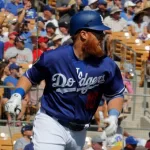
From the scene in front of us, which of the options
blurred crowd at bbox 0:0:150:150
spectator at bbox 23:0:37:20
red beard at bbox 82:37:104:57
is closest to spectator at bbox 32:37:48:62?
blurred crowd at bbox 0:0:150:150

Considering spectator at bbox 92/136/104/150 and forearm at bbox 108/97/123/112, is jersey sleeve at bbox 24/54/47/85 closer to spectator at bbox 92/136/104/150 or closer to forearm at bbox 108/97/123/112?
forearm at bbox 108/97/123/112

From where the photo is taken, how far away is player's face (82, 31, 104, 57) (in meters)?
5.53

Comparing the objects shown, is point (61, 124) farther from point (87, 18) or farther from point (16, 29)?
point (16, 29)

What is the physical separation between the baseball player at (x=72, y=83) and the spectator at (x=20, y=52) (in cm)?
657

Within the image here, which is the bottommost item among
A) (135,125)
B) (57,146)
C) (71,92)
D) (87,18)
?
(135,125)

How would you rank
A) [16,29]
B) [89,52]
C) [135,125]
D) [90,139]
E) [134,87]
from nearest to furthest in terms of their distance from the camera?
[89,52]
[90,139]
[135,125]
[134,87]
[16,29]

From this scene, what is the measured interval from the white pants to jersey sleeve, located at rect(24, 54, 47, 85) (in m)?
0.28

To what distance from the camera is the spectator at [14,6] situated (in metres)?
15.1

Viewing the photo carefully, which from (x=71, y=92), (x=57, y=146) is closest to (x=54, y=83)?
(x=71, y=92)

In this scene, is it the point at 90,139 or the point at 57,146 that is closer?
the point at 57,146

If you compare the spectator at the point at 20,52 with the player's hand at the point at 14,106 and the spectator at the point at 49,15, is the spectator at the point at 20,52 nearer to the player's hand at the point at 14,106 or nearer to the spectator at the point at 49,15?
the spectator at the point at 49,15

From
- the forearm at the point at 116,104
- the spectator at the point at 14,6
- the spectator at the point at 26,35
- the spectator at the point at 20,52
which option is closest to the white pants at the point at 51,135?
the forearm at the point at 116,104

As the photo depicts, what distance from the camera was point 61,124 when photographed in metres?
5.64

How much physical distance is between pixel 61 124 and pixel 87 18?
867mm
